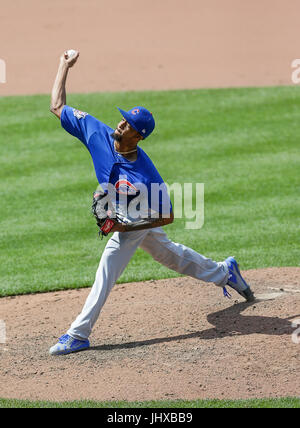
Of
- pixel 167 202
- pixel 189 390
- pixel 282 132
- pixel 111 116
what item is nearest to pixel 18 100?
pixel 111 116

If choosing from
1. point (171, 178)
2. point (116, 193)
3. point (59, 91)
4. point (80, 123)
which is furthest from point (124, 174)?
point (171, 178)

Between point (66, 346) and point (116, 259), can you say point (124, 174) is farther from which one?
point (66, 346)

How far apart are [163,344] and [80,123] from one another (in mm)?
1873

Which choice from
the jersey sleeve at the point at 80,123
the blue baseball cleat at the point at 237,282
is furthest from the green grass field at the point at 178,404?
the jersey sleeve at the point at 80,123

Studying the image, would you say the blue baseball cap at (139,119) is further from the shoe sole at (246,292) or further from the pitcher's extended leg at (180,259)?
the shoe sole at (246,292)

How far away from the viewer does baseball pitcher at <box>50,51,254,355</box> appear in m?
5.79

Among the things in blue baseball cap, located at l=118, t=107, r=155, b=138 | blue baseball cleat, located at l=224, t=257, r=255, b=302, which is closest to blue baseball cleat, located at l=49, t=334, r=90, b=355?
blue baseball cleat, located at l=224, t=257, r=255, b=302

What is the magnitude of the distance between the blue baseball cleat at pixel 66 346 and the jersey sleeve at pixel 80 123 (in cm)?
154

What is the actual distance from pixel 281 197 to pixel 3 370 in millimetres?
5197

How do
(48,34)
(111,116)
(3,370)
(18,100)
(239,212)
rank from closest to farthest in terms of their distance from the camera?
(3,370) < (239,212) < (111,116) < (18,100) < (48,34)

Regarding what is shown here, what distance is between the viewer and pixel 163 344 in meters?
6.03

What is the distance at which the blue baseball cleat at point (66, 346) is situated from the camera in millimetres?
5902

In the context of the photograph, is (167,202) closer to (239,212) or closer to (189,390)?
(189,390)
